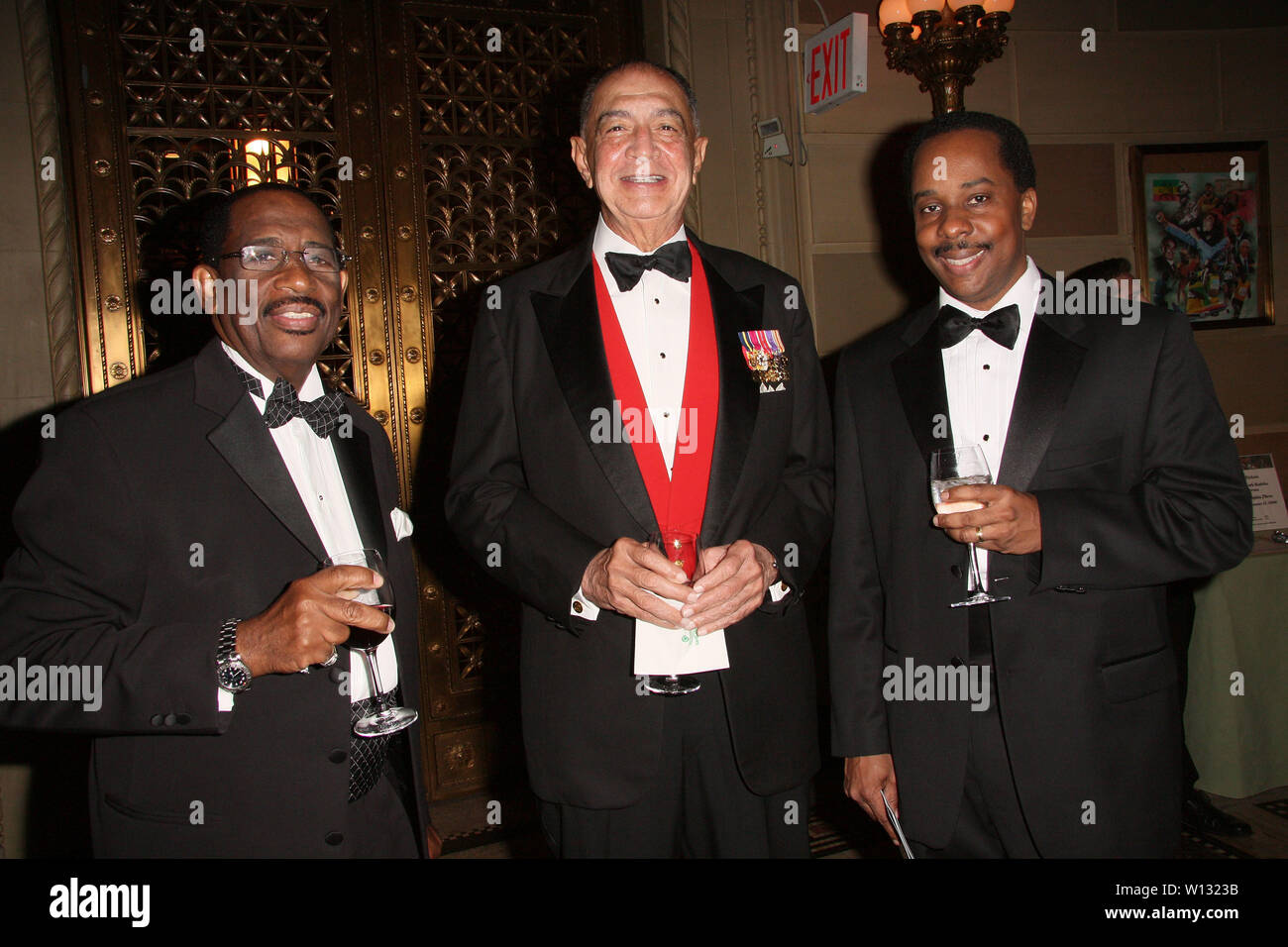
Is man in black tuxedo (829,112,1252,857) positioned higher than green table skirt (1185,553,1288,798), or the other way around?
man in black tuxedo (829,112,1252,857)

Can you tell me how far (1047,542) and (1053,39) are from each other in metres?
4.18

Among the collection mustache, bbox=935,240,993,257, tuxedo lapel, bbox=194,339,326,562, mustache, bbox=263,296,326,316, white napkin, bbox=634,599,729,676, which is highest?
mustache, bbox=935,240,993,257

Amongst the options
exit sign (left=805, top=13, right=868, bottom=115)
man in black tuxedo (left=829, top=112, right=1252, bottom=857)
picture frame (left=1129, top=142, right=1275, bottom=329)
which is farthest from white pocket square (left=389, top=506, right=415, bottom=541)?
picture frame (left=1129, top=142, right=1275, bottom=329)

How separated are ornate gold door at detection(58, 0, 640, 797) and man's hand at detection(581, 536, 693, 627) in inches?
102

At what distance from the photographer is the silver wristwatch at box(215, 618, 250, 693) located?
1.45 metres

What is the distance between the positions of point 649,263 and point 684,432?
Answer: 39 centimetres

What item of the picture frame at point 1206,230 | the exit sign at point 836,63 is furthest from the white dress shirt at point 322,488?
the picture frame at point 1206,230

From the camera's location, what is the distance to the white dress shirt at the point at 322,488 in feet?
5.59

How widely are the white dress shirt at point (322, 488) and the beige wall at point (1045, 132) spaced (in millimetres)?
2912

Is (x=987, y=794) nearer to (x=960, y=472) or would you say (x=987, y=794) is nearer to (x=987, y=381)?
(x=960, y=472)

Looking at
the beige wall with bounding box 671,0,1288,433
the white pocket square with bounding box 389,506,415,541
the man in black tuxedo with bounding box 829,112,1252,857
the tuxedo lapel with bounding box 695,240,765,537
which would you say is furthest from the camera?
the beige wall with bounding box 671,0,1288,433

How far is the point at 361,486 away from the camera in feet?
6.04

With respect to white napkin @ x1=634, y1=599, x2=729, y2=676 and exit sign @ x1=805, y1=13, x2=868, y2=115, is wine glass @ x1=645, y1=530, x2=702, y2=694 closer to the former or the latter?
white napkin @ x1=634, y1=599, x2=729, y2=676

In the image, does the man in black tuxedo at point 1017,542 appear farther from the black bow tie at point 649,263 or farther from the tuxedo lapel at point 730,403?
the black bow tie at point 649,263
